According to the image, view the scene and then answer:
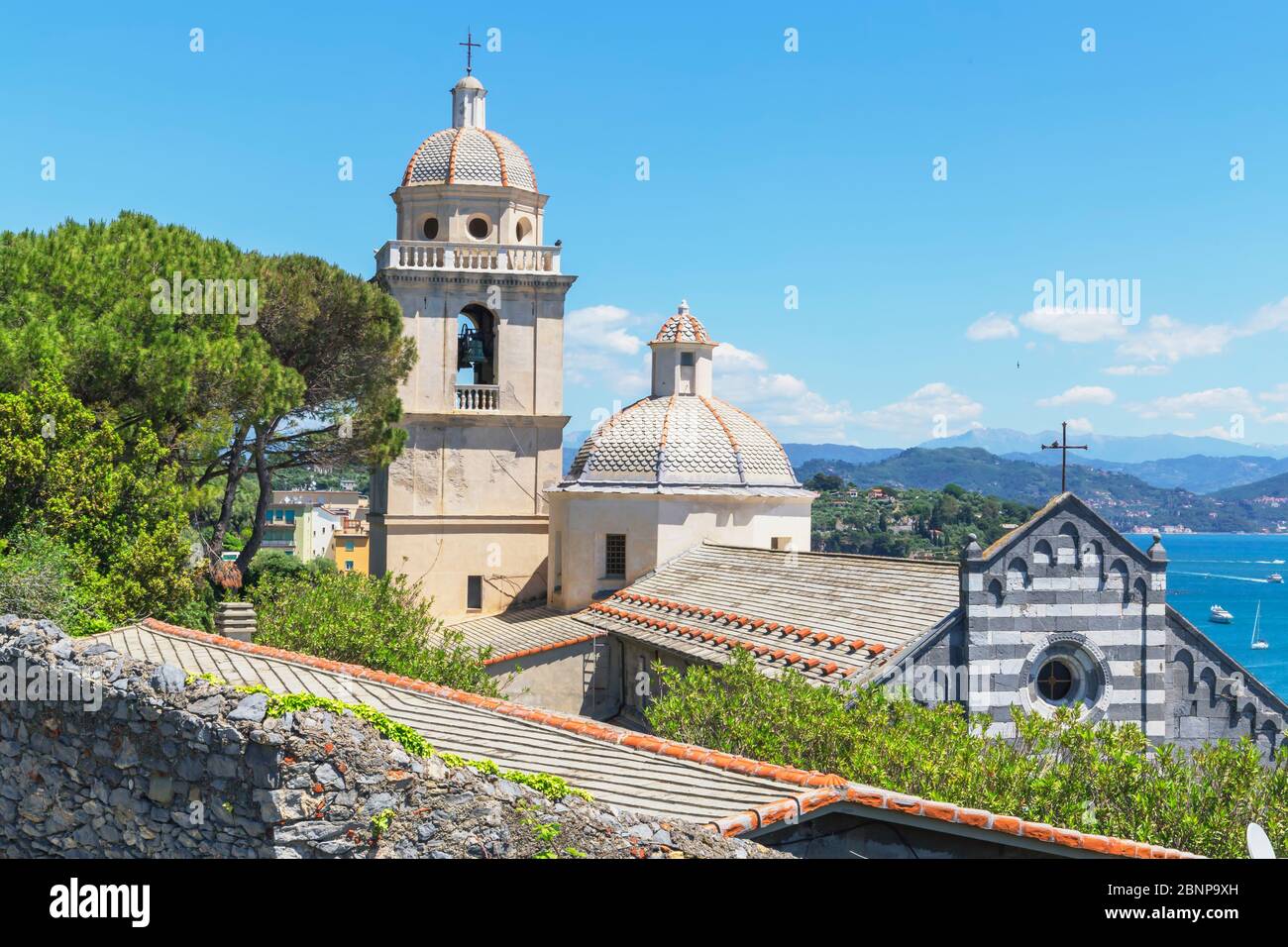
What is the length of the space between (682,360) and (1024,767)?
23.6 meters

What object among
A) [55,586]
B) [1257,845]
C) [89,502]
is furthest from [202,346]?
[1257,845]

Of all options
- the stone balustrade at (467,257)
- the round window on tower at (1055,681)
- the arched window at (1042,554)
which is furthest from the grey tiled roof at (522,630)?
the arched window at (1042,554)

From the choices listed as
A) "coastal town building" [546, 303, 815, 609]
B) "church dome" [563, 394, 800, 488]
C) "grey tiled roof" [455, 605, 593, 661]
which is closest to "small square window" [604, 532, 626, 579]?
"coastal town building" [546, 303, 815, 609]

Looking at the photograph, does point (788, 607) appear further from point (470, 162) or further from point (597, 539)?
point (470, 162)

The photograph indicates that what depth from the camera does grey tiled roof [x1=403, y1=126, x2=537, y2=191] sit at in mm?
38219

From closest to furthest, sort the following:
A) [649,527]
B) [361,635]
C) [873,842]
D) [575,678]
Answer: [873,842]
[361,635]
[575,678]
[649,527]

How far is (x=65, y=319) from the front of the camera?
23859 millimetres

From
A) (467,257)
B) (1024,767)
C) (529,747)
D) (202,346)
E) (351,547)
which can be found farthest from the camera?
(351,547)

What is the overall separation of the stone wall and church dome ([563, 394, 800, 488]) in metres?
23.7

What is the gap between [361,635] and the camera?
80.5ft

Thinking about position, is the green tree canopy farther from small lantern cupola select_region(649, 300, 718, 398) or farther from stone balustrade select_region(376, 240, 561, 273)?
small lantern cupola select_region(649, 300, 718, 398)

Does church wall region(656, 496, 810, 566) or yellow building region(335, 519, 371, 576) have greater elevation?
church wall region(656, 496, 810, 566)
